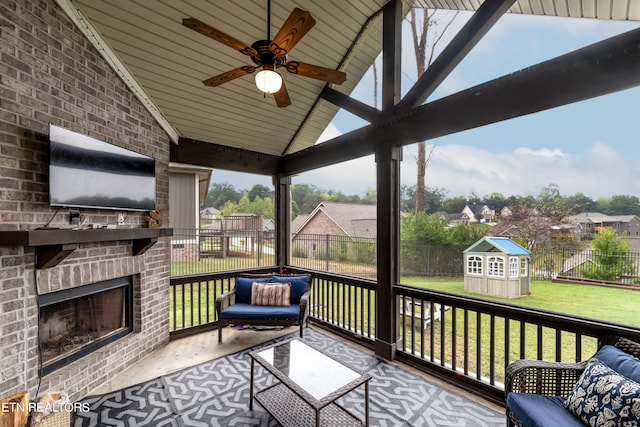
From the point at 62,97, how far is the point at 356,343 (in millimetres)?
3888

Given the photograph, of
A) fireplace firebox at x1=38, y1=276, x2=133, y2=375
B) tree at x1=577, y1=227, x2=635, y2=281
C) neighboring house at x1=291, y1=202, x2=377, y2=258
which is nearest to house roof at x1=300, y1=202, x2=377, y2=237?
neighboring house at x1=291, y1=202, x2=377, y2=258

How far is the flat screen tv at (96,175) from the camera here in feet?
7.15

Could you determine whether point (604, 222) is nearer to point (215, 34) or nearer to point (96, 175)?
point (215, 34)

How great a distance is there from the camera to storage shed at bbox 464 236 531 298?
2.40 m

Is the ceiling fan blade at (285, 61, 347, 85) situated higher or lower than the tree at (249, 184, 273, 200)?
higher

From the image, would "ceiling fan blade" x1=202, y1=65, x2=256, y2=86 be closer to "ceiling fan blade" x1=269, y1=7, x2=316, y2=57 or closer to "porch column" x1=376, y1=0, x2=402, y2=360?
"ceiling fan blade" x1=269, y1=7, x2=316, y2=57

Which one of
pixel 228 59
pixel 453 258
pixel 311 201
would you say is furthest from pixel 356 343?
pixel 228 59

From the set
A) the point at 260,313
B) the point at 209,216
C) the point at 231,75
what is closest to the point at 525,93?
the point at 231,75

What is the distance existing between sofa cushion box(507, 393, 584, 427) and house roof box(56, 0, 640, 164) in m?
2.75

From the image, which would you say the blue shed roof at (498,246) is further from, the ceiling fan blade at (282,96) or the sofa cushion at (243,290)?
the sofa cushion at (243,290)

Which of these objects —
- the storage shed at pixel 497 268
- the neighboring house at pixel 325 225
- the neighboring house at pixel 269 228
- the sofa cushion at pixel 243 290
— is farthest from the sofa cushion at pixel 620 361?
the neighboring house at pixel 269 228

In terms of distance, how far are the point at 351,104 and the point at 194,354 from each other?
3594 millimetres

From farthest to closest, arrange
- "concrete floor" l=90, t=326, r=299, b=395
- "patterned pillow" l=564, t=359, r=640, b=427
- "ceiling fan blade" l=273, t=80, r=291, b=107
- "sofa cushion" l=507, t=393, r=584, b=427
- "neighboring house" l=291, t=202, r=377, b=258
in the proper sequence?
"neighboring house" l=291, t=202, r=377, b=258
"concrete floor" l=90, t=326, r=299, b=395
"ceiling fan blade" l=273, t=80, r=291, b=107
"sofa cushion" l=507, t=393, r=584, b=427
"patterned pillow" l=564, t=359, r=640, b=427

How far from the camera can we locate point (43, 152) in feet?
7.11
